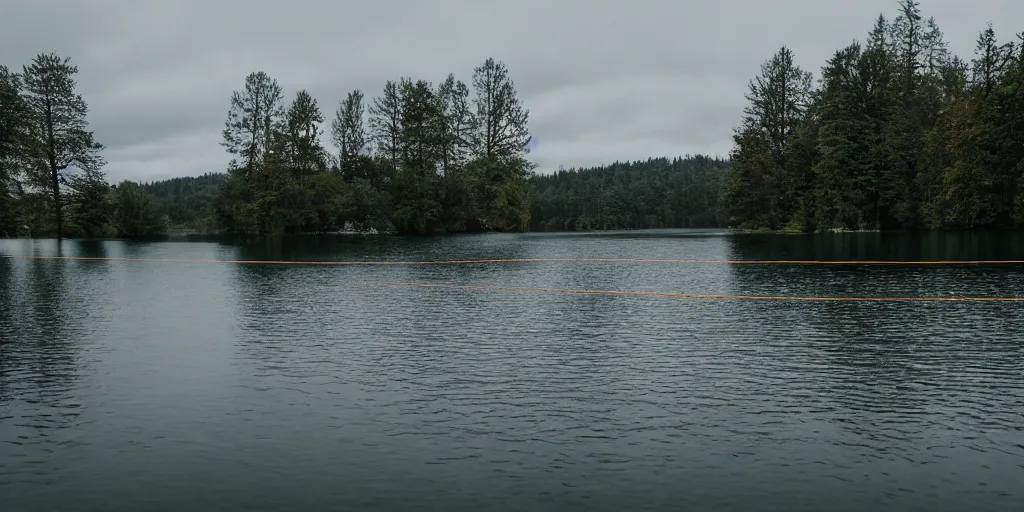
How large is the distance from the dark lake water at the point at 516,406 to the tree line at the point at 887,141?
5858cm

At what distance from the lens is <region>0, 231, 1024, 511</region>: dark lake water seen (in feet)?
24.2

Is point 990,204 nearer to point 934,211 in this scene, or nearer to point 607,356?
point 934,211

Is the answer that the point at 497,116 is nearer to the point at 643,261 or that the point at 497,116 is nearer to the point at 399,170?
the point at 399,170

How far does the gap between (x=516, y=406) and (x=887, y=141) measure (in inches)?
3146

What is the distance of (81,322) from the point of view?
18.6 meters

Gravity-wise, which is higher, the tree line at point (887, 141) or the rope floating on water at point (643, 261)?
the tree line at point (887, 141)

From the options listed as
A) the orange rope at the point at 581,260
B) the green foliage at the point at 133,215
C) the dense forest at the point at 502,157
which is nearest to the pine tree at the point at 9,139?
the dense forest at the point at 502,157

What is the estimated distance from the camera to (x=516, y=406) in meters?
10.2

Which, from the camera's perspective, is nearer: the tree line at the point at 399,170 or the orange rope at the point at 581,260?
the orange rope at the point at 581,260

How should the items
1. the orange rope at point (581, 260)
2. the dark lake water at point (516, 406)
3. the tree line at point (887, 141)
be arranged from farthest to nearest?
the tree line at point (887, 141) → the orange rope at point (581, 260) → the dark lake water at point (516, 406)

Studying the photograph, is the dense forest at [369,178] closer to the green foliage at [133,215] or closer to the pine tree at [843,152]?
the green foliage at [133,215]

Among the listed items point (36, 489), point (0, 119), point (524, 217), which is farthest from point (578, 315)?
point (524, 217)

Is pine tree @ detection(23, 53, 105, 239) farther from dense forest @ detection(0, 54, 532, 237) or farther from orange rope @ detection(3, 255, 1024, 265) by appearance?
orange rope @ detection(3, 255, 1024, 265)

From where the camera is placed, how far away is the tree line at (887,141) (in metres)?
70.6
